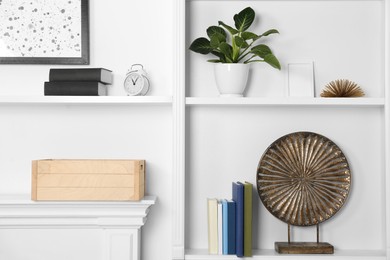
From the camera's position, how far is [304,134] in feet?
7.45

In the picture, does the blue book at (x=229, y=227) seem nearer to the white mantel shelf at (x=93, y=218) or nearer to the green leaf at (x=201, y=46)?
the white mantel shelf at (x=93, y=218)

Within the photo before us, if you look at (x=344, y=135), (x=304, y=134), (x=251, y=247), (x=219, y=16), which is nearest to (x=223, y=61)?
(x=219, y=16)

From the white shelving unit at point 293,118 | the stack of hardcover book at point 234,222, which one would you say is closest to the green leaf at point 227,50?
the white shelving unit at point 293,118

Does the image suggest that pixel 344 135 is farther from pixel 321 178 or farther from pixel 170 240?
pixel 170 240

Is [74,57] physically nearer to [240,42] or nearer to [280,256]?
[240,42]

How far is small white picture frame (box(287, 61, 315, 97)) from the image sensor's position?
7.42 feet

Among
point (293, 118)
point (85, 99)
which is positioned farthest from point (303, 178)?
point (85, 99)

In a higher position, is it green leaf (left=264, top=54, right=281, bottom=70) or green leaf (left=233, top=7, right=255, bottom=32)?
green leaf (left=233, top=7, right=255, bottom=32)

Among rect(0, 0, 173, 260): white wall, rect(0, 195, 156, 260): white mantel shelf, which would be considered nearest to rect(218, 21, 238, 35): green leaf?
rect(0, 0, 173, 260): white wall

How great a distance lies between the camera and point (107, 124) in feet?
7.54

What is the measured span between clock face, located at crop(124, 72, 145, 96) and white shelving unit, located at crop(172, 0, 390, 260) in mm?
187

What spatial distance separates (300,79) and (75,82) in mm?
915

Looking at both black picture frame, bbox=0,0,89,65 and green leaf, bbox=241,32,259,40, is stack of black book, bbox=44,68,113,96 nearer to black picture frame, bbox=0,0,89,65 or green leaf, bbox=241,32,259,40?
black picture frame, bbox=0,0,89,65

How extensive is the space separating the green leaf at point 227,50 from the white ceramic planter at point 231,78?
0.04 metres
